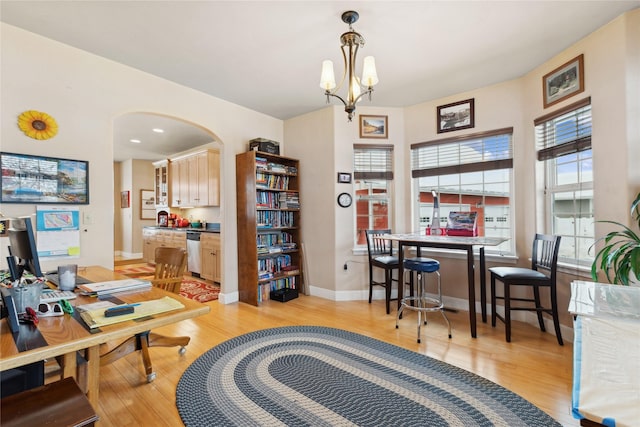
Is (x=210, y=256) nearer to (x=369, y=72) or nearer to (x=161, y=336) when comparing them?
(x=161, y=336)

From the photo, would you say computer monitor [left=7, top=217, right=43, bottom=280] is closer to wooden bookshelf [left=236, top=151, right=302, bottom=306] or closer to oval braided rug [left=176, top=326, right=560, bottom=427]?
oval braided rug [left=176, top=326, right=560, bottom=427]

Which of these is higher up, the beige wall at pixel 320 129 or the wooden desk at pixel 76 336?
the beige wall at pixel 320 129

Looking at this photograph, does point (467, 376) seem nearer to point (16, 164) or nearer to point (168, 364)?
point (168, 364)

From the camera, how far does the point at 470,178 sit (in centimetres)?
356

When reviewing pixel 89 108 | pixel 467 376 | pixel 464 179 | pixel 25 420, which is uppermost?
pixel 89 108

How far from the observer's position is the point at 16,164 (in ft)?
7.30

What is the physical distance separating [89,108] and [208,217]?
3216 mm

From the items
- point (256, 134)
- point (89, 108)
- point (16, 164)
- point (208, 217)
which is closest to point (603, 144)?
point (256, 134)

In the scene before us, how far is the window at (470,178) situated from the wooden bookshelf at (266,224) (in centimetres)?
179

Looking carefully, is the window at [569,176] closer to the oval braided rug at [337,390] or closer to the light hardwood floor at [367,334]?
the light hardwood floor at [367,334]

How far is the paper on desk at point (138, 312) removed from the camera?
110 cm

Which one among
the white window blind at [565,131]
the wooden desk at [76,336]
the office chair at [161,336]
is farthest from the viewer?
the white window blind at [565,131]

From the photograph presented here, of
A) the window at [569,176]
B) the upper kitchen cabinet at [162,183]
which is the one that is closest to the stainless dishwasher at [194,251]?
the upper kitchen cabinet at [162,183]

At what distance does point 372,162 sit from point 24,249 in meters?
3.57
